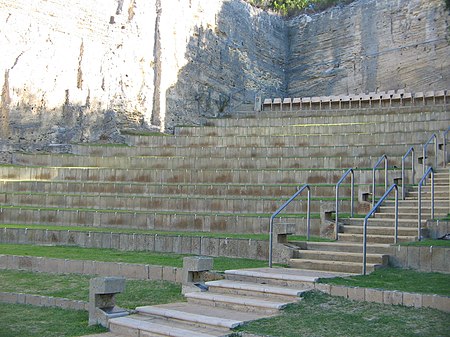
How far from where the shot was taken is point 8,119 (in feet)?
49.9

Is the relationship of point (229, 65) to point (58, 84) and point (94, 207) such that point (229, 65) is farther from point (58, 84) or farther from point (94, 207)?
point (94, 207)

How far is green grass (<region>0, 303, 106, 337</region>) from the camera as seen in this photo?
5.90 metres

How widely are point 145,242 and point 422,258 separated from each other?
4266mm

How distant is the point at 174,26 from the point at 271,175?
31.8ft

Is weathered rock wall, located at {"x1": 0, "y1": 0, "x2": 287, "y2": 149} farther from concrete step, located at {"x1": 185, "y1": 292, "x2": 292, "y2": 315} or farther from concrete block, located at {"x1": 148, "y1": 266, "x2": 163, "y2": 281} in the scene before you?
concrete step, located at {"x1": 185, "y1": 292, "x2": 292, "y2": 315}

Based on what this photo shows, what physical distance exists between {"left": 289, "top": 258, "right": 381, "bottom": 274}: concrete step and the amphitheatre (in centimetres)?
2

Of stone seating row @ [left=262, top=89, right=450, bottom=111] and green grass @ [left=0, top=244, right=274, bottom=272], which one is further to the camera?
stone seating row @ [left=262, top=89, right=450, bottom=111]

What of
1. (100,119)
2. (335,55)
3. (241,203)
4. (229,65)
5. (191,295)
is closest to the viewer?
(191,295)

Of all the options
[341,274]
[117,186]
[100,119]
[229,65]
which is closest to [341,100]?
[229,65]

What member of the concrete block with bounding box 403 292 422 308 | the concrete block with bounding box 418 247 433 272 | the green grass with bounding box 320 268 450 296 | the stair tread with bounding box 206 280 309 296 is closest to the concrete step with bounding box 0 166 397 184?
the concrete block with bounding box 418 247 433 272

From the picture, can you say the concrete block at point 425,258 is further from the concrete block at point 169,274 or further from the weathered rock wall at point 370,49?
the weathered rock wall at point 370,49

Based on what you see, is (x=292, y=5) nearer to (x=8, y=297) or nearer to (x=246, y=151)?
(x=246, y=151)

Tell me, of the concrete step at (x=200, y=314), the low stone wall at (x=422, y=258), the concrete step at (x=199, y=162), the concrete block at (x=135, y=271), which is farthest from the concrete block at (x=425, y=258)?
the concrete step at (x=199, y=162)

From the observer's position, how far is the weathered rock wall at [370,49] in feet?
73.5
